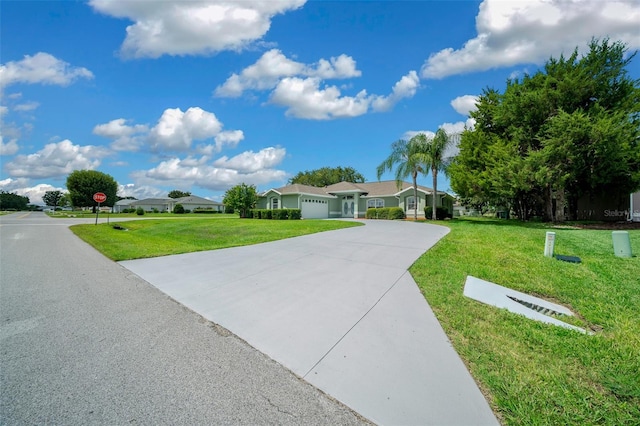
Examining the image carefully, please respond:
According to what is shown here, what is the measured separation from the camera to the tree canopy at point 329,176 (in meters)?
55.2

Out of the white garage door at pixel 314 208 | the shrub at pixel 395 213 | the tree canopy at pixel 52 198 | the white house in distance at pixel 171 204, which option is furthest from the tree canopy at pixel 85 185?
the tree canopy at pixel 52 198

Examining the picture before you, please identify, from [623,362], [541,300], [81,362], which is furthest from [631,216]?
[81,362]

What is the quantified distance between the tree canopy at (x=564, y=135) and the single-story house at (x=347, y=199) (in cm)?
649

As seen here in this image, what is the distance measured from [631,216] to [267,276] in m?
28.4

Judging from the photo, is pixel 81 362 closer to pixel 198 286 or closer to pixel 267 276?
pixel 198 286

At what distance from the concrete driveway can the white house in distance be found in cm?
6866

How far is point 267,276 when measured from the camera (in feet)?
19.4

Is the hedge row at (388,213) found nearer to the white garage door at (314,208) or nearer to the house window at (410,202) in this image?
the house window at (410,202)

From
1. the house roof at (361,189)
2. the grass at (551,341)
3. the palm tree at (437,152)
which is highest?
the palm tree at (437,152)

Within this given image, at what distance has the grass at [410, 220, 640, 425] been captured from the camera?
2.22 m

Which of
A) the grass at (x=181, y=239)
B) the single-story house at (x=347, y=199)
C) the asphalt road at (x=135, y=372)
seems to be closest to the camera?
the asphalt road at (x=135, y=372)

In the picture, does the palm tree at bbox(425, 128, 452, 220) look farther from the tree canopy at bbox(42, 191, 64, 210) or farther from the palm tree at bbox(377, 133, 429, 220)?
the tree canopy at bbox(42, 191, 64, 210)

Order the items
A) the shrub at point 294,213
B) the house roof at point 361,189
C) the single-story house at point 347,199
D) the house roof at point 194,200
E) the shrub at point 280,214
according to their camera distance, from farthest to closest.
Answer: the house roof at point 194,200
the house roof at point 361,189
the single-story house at point 347,199
the shrub at point 294,213
the shrub at point 280,214

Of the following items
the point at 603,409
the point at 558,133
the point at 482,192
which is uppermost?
the point at 558,133
